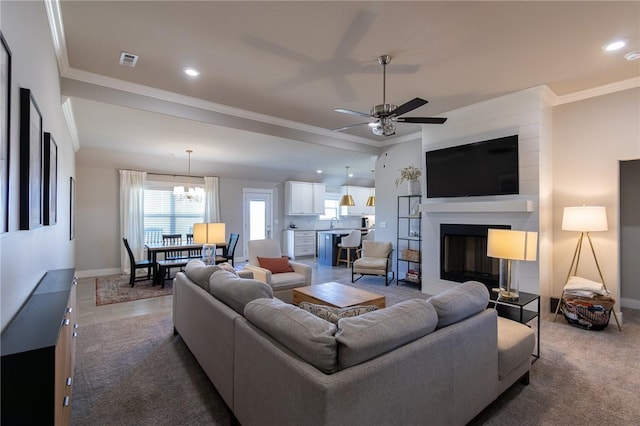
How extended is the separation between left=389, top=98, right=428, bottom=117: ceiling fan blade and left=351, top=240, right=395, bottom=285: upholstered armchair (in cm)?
334

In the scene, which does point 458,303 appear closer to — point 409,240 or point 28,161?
point 28,161

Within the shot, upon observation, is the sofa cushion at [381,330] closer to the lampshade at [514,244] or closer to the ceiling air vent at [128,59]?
the lampshade at [514,244]

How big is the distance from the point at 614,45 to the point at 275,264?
4.44 metres

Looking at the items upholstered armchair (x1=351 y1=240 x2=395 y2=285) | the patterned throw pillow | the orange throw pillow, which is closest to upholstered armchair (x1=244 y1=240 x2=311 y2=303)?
the orange throw pillow

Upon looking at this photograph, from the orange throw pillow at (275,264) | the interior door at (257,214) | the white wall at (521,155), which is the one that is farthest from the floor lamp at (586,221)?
the interior door at (257,214)

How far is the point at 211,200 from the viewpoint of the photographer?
317 inches

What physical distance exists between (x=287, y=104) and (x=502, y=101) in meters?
2.88

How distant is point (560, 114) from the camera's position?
4066 mm

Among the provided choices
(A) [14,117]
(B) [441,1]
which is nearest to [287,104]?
(B) [441,1]

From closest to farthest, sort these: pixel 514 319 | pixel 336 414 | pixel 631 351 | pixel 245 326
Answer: pixel 336 414, pixel 245 326, pixel 514 319, pixel 631 351

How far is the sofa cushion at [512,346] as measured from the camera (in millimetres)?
2084

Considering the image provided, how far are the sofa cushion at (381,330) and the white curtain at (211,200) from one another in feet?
23.6

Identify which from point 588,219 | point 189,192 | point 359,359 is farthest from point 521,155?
point 189,192

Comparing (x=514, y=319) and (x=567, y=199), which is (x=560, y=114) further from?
(x=514, y=319)
